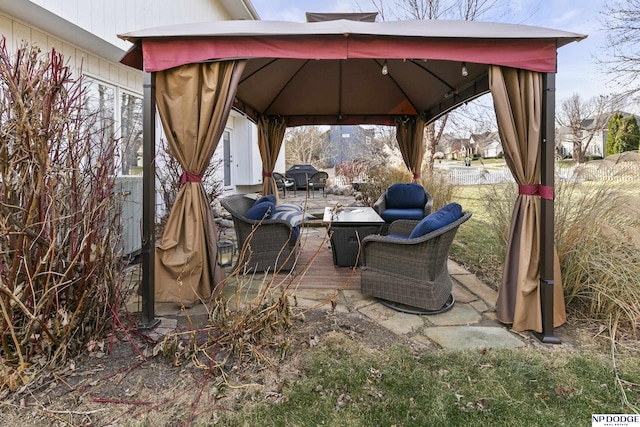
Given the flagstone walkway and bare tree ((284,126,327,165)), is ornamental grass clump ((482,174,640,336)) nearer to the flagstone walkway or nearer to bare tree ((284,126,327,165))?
the flagstone walkway

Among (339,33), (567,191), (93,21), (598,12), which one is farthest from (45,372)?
(598,12)

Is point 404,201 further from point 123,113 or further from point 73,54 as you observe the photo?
point 73,54

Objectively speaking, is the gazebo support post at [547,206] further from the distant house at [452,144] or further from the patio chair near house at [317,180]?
the patio chair near house at [317,180]

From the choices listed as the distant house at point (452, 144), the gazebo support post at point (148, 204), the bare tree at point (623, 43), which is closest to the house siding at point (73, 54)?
the gazebo support post at point (148, 204)

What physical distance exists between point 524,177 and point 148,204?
3137 millimetres

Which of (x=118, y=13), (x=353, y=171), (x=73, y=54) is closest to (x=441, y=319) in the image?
(x=73, y=54)

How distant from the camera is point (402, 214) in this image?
20.5ft

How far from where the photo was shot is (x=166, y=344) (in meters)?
2.47

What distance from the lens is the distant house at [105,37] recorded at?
3.74 metres

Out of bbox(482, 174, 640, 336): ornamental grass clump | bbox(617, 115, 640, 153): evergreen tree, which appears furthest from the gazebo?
bbox(617, 115, 640, 153): evergreen tree

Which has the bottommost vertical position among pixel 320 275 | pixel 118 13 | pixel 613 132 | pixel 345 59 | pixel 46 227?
pixel 320 275

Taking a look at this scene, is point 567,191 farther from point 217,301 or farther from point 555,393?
point 217,301

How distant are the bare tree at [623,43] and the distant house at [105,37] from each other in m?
12.1

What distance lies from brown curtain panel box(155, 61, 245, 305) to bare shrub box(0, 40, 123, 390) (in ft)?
2.38
